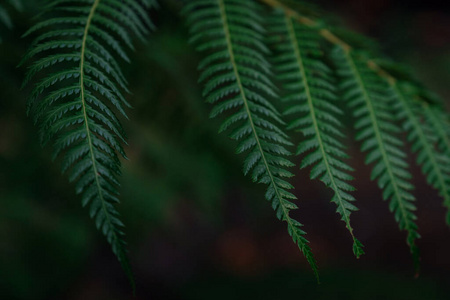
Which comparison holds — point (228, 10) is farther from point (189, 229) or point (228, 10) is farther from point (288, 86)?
point (189, 229)

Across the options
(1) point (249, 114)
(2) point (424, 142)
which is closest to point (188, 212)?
(2) point (424, 142)

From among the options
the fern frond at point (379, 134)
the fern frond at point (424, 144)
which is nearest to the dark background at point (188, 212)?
the fern frond at point (379, 134)

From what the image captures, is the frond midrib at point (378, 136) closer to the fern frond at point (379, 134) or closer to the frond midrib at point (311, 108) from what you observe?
the fern frond at point (379, 134)

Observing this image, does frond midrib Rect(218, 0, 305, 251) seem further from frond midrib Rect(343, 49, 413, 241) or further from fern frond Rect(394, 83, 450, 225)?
fern frond Rect(394, 83, 450, 225)

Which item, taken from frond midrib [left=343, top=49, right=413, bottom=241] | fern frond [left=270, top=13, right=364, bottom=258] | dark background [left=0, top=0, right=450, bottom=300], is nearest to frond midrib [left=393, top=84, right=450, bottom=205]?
frond midrib [left=343, top=49, right=413, bottom=241]

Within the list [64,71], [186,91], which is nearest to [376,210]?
[186,91]
